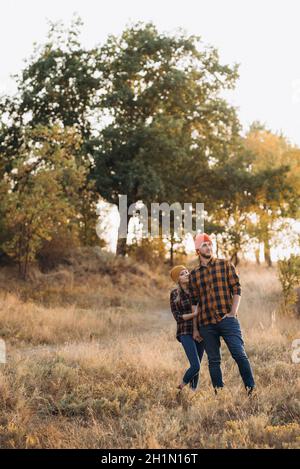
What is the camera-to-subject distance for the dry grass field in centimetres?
Result: 625

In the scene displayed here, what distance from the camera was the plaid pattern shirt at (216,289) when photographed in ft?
24.6

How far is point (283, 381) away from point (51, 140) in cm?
1509

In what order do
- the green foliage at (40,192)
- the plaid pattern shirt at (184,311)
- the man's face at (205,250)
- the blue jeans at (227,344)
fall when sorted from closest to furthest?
the blue jeans at (227,344), the man's face at (205,250), the plaid pattern shirt at (184,311), the green foliage at (40,192)

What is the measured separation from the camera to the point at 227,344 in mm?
7543

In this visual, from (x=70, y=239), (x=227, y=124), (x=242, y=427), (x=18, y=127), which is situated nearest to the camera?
(x=242, y=427)

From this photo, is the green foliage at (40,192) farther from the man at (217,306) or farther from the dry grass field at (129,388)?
the man at (217,306)

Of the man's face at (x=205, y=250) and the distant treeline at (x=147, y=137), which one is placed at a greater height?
the distant treeline at (x=147, y=137)

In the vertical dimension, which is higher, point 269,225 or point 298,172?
point 298,172

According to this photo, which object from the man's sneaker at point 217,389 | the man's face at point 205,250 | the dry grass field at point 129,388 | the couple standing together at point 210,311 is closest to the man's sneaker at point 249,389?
the couple standing together at point 210,311

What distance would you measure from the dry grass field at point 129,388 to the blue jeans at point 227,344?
0.25 m

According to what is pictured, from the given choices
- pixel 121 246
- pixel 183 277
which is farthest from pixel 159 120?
pixel 183 277

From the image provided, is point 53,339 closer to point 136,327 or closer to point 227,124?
point 136,327
